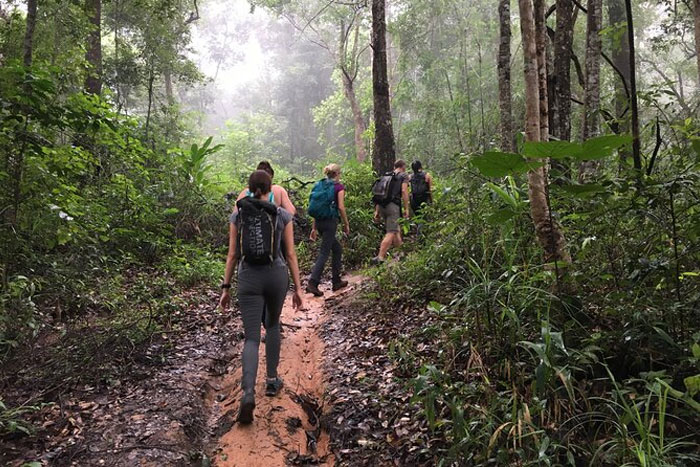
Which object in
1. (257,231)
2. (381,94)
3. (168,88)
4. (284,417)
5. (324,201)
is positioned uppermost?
(168,88)

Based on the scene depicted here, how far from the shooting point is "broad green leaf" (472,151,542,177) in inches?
91.5

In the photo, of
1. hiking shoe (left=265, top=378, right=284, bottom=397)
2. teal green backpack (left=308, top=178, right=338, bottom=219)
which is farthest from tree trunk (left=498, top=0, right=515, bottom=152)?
hiking shoe (left=265, top=378, right=284, bottom=397)

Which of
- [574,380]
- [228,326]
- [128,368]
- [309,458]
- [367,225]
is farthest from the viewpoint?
[367,225]

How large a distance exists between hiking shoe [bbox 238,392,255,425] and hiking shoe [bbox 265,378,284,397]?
467mm

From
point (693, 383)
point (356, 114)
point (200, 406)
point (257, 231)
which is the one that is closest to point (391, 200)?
point (257, 231)

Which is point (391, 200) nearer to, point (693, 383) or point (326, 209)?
point (326, 209)

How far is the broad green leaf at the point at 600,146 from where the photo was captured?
2.05 m

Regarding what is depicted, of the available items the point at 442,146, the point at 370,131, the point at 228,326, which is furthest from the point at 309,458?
the point at 442,146

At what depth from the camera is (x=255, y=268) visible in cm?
388

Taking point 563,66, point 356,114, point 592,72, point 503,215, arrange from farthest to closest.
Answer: point 356,114
point 592,72
point 563,66
point 503,215

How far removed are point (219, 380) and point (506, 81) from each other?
22.7 ft

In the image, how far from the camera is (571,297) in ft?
10.6

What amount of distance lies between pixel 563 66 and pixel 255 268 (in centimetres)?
568

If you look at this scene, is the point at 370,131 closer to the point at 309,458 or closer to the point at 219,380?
the point at 219,380
